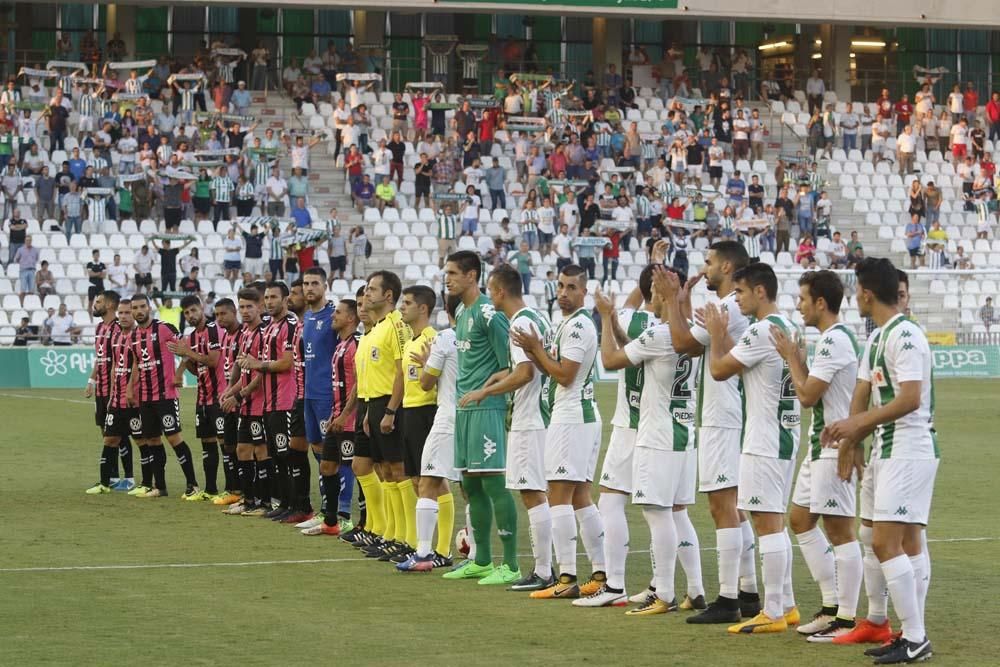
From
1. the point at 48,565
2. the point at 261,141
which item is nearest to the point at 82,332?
the point at 261,141

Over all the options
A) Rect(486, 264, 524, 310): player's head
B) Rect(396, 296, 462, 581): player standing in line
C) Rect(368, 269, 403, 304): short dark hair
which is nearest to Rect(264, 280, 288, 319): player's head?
Rect(368, 269, 403, 304): short dark hair

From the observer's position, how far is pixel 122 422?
1730 centimetres

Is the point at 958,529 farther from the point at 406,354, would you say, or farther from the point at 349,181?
the point at 349,181

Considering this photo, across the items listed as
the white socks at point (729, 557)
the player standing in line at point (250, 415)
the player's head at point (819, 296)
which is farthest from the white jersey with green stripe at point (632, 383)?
the player standing in line at point (250, 415)

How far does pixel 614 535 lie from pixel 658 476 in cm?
66

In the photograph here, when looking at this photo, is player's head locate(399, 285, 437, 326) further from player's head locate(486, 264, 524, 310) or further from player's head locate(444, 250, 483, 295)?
player's head locate(486, 264, 524, 310)

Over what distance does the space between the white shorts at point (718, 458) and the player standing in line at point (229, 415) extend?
7192mm

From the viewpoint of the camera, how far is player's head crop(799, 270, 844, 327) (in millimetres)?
9141

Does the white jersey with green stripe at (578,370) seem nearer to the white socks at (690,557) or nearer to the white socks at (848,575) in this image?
the white socks at (690,557)

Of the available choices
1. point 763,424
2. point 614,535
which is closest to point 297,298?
point 614,535

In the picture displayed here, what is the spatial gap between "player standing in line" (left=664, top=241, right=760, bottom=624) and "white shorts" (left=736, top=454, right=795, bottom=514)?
0.36 meters

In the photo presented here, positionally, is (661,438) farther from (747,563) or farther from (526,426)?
(526,426)

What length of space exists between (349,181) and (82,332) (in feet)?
30.1

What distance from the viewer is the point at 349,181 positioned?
40.8 meters
